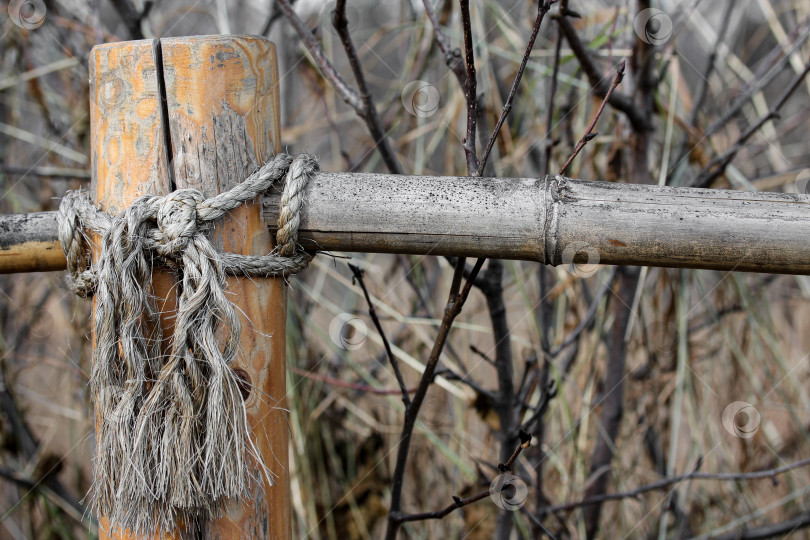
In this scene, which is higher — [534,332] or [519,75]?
[519,75]

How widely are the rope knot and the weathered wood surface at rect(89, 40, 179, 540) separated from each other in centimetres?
3

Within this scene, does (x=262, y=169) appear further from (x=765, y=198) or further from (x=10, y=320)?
(x=10, y=320)

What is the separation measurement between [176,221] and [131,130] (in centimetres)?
12

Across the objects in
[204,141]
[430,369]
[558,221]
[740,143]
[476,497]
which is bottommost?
[476,497]

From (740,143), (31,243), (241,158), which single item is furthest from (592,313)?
(31,243)

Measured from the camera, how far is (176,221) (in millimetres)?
674

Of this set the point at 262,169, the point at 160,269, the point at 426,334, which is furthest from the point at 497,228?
the point at 426,334

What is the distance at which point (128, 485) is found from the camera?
68cm

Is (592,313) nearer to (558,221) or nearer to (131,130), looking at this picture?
(558,221)

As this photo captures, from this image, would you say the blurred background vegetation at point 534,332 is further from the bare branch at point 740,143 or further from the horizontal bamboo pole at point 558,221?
the horizontal bamboo pole at point 558,221

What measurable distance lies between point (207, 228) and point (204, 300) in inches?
3.2

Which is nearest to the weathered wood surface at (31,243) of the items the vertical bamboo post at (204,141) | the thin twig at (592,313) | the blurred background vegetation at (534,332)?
the vertical bamboo post at (204,141)

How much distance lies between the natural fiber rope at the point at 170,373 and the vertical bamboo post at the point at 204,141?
23 mm

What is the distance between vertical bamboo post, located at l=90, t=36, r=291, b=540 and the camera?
70cm
